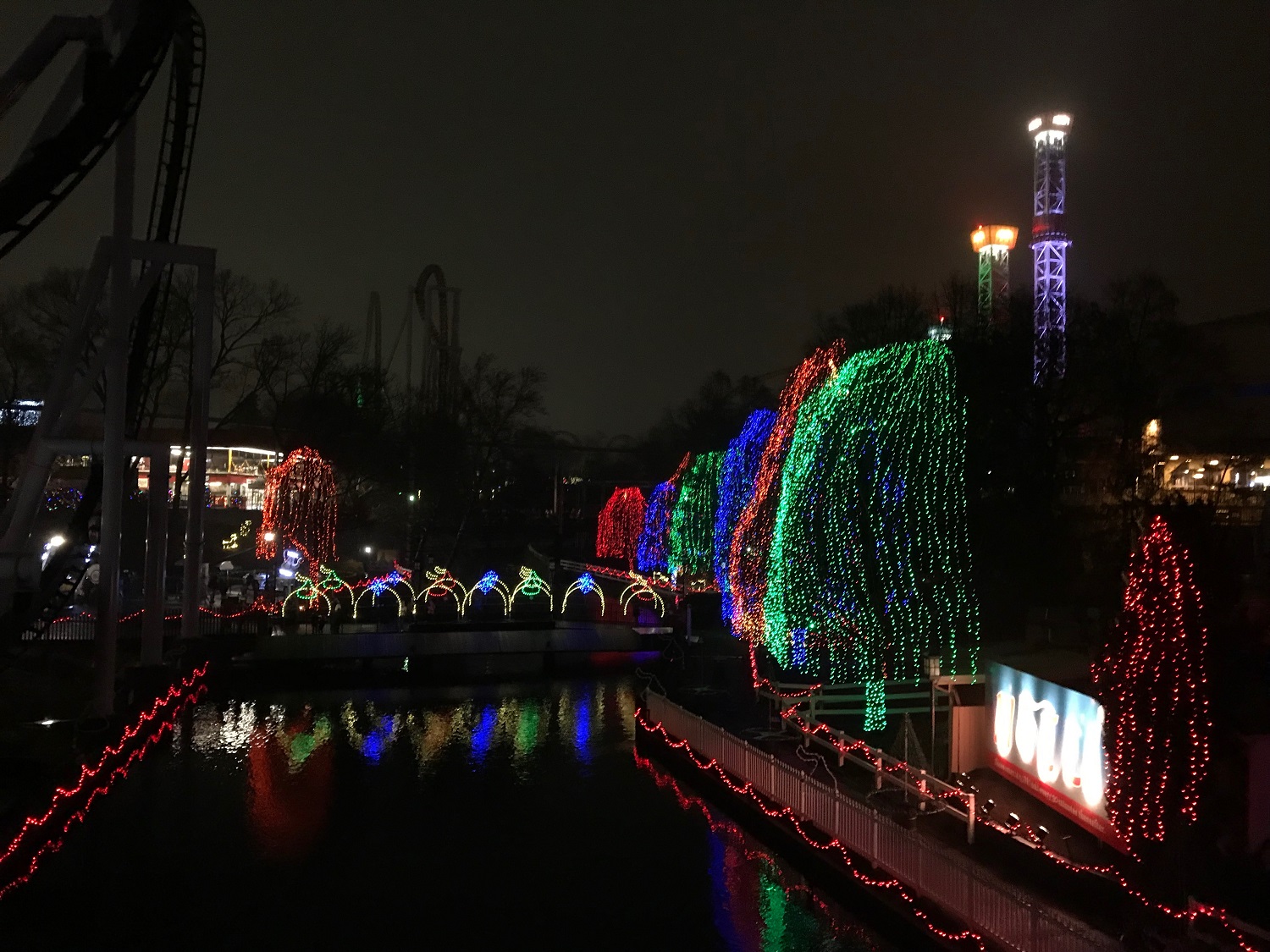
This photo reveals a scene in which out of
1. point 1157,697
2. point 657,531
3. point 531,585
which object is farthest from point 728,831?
point 657,531

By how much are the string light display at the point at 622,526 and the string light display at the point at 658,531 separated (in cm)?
89

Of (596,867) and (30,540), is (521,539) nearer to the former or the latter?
(30,540)

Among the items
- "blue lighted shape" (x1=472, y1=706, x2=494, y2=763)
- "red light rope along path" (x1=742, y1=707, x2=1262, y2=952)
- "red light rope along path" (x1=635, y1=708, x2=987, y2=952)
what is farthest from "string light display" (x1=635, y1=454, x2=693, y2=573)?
"red light rope along path" (x1=742, y1=707, x2=1262, y2=952)

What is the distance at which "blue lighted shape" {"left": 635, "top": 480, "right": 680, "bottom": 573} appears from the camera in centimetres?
4766

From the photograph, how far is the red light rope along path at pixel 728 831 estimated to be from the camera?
11869 mm

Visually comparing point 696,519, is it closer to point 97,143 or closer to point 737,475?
point 737,475

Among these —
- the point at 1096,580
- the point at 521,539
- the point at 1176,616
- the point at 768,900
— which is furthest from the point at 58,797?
the point at 521,539

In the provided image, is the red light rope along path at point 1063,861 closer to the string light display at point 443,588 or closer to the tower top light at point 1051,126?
the string light display at point 443,588

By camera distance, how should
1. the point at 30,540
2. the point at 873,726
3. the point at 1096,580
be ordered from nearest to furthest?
the point at 873,726 < the point at 30,540 < the point at 1096,580

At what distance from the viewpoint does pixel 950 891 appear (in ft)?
33.3

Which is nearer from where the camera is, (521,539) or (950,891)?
(950,891)

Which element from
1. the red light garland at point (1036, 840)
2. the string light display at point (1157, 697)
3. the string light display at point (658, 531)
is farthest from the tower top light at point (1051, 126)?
the string light display at point (1157, 697)

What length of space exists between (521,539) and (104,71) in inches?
2561

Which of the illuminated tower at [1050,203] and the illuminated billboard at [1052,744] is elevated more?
the illuminated tower at [1050,203]
